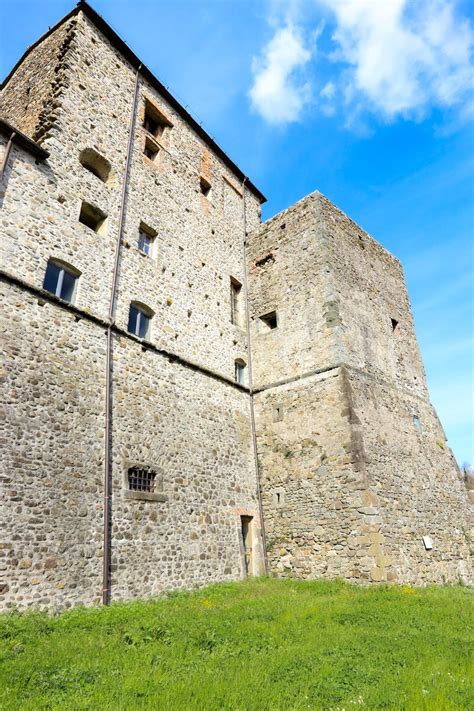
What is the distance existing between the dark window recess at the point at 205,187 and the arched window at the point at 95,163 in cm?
492

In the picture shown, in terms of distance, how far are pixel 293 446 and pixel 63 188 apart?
890cm

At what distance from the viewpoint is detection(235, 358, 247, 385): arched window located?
558 inches

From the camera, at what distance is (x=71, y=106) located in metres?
11.2

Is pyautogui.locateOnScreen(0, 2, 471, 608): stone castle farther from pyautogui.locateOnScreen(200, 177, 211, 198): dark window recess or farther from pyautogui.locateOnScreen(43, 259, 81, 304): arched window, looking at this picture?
pyautogui.locateOnScreen(200, 177, 211, 198): dark window recess

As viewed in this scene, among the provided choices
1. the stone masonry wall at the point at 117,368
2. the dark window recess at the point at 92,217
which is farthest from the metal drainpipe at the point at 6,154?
the dark window recess at the point at 92,217

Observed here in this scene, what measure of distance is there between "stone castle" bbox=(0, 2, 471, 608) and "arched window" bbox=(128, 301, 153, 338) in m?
0.06

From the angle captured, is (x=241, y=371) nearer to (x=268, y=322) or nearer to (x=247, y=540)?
(x=268, y=322)

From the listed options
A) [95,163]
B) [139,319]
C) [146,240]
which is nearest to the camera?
[139,319]

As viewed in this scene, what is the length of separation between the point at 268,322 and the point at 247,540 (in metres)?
7.10

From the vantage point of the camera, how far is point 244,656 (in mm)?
5430

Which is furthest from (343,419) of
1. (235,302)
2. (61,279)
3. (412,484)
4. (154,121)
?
(154,121)

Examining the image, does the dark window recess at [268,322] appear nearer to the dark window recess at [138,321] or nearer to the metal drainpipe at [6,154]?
the dark window recess at [138,321]

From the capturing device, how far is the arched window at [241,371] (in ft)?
46.5

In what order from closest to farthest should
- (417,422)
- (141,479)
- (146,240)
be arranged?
(141,479), (146,240), (417,422)
